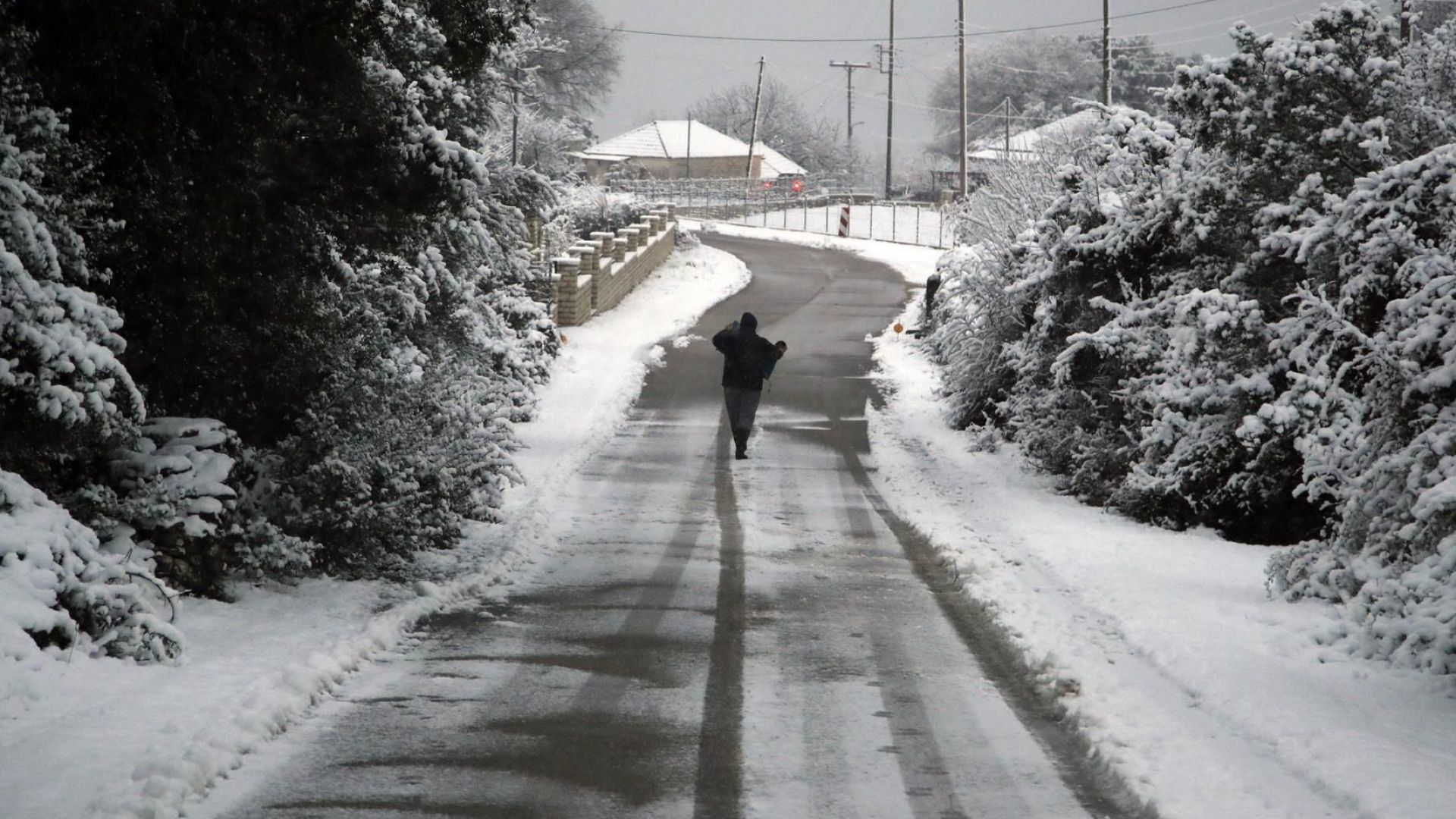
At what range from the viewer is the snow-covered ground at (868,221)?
62.8 metres

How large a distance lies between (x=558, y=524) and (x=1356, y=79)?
26.7 ft

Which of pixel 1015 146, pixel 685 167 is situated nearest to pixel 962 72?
pixel 1015 146

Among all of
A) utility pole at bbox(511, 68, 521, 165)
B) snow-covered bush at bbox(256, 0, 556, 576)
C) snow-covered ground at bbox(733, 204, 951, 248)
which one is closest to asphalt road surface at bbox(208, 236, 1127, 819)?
snow-covered bush at bbox(256, 0, 556, 576)

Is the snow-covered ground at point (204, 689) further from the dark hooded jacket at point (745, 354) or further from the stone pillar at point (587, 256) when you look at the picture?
the stone pillar at point (587, 256)

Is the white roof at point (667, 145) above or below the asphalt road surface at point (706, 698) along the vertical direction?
above

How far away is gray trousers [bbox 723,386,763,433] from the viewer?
58.5 feet

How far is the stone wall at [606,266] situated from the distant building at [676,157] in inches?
1763

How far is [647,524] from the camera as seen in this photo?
→ 530 inches

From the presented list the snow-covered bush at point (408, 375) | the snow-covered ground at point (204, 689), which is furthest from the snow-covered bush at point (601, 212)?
the snow-covered ground at point (204, 689)

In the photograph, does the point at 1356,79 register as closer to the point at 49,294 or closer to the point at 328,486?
the point at 328,486

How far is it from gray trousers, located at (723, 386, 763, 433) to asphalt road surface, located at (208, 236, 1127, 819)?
10.8 ft

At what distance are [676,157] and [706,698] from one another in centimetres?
8420

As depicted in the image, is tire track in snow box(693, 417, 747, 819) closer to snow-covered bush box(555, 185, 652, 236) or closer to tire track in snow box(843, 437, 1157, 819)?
tire track in snow box(843, 437, 1157, 819)

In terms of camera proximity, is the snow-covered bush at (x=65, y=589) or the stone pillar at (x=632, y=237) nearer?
the snow-covered bush at (x=65, y=589)
